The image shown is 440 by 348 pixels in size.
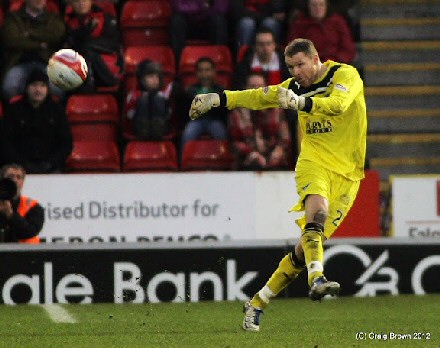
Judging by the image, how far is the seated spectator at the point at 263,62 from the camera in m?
13.3

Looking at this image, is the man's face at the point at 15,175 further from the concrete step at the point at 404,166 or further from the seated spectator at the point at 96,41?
the concrete step at the point at 404,166

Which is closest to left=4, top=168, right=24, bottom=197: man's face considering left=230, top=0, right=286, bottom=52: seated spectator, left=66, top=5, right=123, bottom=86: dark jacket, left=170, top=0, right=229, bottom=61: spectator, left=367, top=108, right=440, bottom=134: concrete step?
left=66, top=5, right=123, bottom=86: dark jacket

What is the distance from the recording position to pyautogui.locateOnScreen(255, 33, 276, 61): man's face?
43.6 ft

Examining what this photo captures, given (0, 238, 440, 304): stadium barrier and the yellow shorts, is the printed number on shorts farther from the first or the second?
(0, 238, 440, 304): stadium barrier

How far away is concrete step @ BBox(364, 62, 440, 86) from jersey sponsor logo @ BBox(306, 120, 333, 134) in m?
6.37

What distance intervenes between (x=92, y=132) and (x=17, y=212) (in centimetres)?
229

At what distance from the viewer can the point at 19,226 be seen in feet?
37.2

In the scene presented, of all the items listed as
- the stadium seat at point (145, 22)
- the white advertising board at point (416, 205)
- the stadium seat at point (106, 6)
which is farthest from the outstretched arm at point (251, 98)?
the stadium seat at point (145, 22)

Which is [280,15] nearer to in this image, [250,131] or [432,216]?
[250,131]

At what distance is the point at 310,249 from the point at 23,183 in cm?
440

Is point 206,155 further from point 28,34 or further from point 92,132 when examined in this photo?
point 28,34

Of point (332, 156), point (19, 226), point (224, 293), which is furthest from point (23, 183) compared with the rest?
point (332, 156)

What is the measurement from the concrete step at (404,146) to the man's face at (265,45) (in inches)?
71.1

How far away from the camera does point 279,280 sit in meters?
8.56
